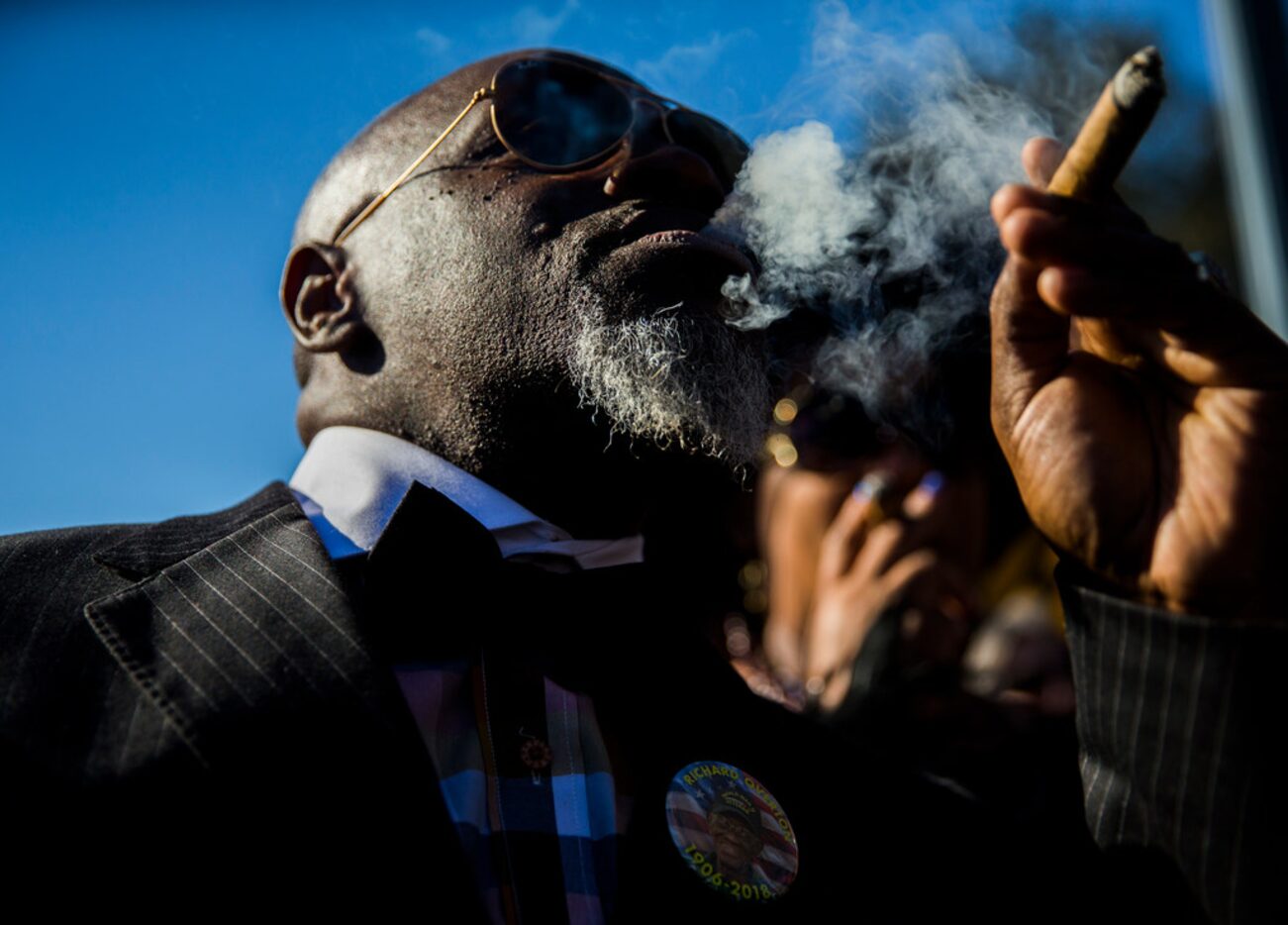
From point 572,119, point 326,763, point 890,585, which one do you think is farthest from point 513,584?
point 890,585

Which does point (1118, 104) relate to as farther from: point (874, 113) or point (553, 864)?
point (553, 864)

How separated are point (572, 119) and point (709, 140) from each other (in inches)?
13.4

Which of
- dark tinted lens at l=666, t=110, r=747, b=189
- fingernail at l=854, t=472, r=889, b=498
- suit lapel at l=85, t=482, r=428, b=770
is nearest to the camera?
suit lapel at l=85, t=482, r=428, b=770

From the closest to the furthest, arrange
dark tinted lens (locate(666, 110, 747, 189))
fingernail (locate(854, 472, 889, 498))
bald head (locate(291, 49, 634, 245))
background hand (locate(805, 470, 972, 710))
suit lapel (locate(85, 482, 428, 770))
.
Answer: suit lapel (locate(85, 482, 428, 770)) → dark tinted lens (locate(666, 110, 747, 189)) → bald head (locate(291, 49, 634, 245)) → background hand (locate(805, 470, 972, 710)) → fingernail (locate(854, 472, 889, 498))

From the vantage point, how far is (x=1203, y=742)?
1.95m

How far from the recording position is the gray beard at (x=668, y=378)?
2.38 metres

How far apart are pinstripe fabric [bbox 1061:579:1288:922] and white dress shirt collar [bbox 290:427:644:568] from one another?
1.14 metres

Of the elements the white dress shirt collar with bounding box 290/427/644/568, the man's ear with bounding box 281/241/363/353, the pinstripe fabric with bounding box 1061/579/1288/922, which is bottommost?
the pinstripe fabric with bounding box 1061/579/1288/922

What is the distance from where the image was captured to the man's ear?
2824 mm

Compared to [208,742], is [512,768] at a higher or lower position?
lower

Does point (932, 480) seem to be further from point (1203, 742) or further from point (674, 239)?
point (1203, 742)

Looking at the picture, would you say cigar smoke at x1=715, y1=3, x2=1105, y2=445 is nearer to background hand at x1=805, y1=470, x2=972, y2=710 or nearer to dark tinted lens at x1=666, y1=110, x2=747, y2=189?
dark tinted lens at x1=666, y1=110, x2=747, y2=189

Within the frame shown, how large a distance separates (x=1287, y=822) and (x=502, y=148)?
2.14 m

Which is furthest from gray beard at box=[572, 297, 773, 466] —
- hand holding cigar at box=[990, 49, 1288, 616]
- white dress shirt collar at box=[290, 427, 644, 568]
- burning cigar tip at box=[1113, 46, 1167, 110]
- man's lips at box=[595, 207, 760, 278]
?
burning cigar tip at box=[1113, 46, 1167, 110]
